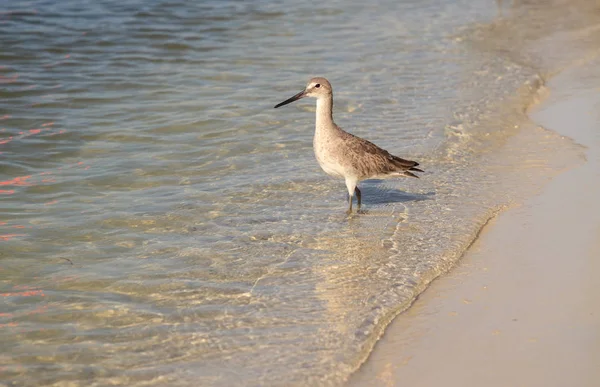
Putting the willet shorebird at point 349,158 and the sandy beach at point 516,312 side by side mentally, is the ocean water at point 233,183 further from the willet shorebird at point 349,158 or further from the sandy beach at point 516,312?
the willet shorebird at point 349,158

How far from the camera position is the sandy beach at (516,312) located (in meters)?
5.43

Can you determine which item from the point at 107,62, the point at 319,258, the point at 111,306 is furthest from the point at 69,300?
the point at 107,62

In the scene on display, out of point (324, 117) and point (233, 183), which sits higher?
point (324, 117)

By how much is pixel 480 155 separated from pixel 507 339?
4484 mm

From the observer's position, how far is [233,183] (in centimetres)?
940

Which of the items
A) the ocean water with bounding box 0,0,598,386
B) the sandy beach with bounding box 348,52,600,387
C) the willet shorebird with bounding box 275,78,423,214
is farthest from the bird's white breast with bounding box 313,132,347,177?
the sandy beach with bounding box 348,52,600,387

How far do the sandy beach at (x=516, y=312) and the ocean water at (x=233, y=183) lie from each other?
0.23 m

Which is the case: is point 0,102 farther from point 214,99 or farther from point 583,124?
point 583,124

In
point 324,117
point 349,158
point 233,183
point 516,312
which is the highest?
point 324,117

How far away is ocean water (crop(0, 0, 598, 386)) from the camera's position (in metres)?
6.15

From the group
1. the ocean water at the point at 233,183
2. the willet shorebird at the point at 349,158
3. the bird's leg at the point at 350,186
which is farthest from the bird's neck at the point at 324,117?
the ocean water at the point at 233,183

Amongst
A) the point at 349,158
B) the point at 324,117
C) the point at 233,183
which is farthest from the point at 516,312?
the point at 233,183

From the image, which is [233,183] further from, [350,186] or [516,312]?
[516,312]

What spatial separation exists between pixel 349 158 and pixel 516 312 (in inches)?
106
